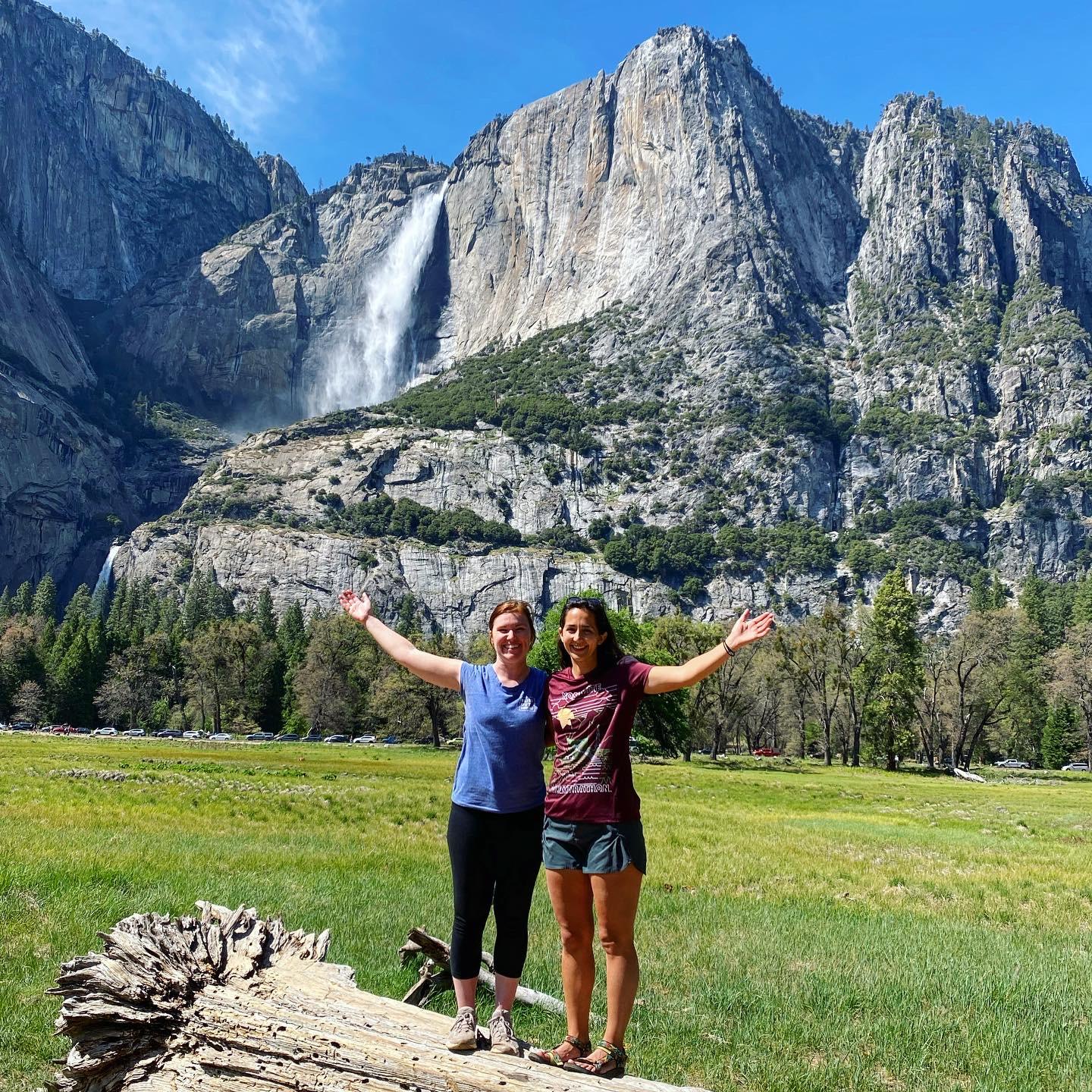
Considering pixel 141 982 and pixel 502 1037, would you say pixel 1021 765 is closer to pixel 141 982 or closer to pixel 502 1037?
pixel 502 1037

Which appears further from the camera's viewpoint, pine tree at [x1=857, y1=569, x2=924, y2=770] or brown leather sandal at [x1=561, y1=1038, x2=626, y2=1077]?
pine tree at [x1=857, y1=569, x2=924, y2=770]

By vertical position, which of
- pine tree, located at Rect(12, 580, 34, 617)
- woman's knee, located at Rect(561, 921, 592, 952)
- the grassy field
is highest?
pine tree, located at Rect(12, 580, 34, 617)

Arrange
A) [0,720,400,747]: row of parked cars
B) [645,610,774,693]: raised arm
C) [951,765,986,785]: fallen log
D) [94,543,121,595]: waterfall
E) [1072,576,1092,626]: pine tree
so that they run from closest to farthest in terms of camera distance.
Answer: [645,610,774,693]: raised arm < [951,765,986,785]: fallen log < [0,720,400,747]: row of parked cars < [1072,576,1092,626]: pine tree < [94,543,121,595]: waterfall

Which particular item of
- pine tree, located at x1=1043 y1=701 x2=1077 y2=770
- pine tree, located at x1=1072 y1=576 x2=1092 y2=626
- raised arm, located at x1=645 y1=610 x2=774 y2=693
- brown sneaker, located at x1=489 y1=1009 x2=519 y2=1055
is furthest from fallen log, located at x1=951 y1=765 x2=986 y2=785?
brown sneaker, located at x1=489 y1=1009 x2=519 y2=1055

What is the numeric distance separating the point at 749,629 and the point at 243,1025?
412cm

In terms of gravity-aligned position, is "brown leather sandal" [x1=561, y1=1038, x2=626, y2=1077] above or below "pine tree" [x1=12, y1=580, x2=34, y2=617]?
below

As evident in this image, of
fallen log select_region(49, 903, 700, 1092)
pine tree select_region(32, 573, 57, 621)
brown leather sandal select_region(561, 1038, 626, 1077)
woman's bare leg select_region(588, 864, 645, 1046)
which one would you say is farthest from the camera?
pine tree select_region(32, 573, 57, 621)

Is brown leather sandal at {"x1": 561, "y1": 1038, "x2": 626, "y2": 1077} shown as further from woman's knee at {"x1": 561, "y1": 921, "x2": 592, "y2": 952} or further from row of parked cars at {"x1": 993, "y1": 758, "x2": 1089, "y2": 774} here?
row of parked cars at {"x1": 993, "y1": 758, "x2": 1089, "y2": 774}

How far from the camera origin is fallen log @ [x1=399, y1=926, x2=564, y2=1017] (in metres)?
6.75

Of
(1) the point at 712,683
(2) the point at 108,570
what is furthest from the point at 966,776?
(2) the point at 108,570

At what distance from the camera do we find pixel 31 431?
176 metres

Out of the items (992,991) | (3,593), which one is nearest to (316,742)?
(992,991)

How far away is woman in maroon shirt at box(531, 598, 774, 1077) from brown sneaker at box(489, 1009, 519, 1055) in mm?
447

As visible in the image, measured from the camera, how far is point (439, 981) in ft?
23.0
